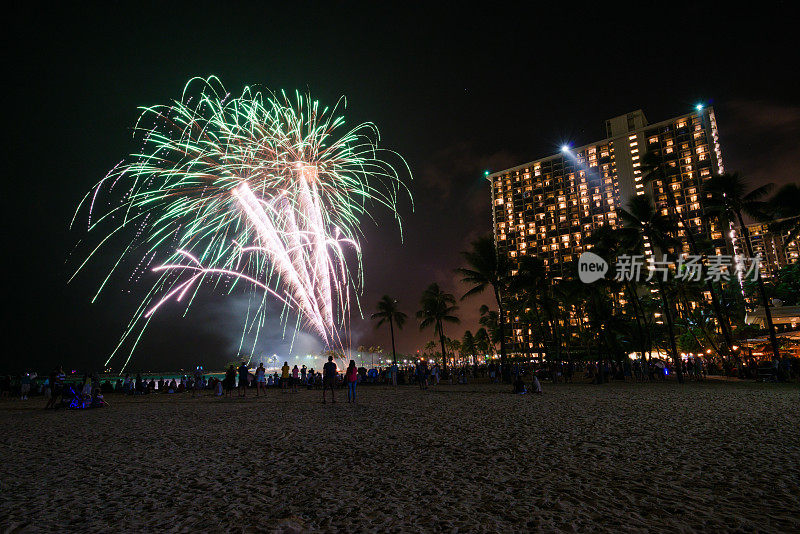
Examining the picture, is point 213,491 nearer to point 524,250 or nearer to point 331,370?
point 331,370

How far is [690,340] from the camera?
54906 millimetres

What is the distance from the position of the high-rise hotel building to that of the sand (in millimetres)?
95009

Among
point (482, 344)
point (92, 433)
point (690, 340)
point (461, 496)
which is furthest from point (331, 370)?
point (482, 344)

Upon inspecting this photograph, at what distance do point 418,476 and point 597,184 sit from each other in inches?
4833

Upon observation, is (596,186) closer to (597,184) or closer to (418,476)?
(597,184)

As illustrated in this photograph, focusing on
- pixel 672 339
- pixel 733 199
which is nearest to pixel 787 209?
pixel 733 199

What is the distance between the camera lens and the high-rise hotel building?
99812 mm

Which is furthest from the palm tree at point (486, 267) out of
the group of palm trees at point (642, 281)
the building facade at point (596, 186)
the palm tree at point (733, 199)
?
the building facade at point (596, 186)

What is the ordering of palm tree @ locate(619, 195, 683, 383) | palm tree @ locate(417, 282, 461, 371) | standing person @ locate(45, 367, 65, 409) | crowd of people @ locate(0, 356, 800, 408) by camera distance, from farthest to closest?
1. palm tree @ locate(417, 282, 461, 371)
2. palm tree @ locate(619, 195, 683, 383)
3. crowd of people @ locate(0, 356, 800, 408)
4. standing person @ locate(45, 367, 65, 409)

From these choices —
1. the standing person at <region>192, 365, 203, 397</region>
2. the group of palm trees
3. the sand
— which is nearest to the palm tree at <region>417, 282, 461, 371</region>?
the group of palm trees

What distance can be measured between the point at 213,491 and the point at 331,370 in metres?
11.6

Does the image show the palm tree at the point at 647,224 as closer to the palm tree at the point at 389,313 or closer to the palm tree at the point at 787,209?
the palm tree at the point at 787,209

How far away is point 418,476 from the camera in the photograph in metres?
5.51

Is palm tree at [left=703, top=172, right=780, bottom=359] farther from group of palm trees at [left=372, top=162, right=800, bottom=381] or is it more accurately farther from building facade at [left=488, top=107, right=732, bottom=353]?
building facade at [left=488, top=107, right=732, bottom=353]
